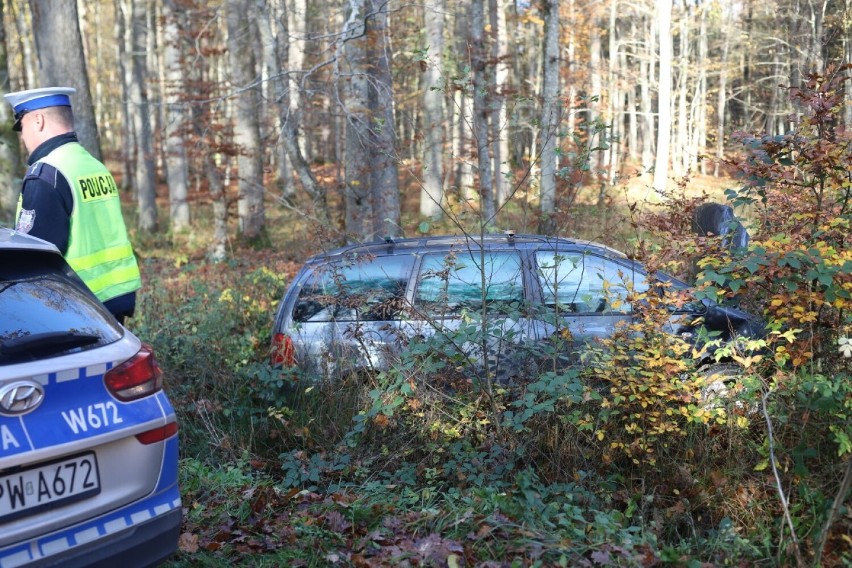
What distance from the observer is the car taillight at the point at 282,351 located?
20.4ft

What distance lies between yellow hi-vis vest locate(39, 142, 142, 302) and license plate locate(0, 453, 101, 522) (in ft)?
6.99

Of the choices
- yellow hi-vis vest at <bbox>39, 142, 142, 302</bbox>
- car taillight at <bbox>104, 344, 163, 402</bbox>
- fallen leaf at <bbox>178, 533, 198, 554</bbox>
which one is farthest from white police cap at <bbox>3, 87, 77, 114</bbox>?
fallen leaf at <bbox>178, 533, 198, 554</bbox>

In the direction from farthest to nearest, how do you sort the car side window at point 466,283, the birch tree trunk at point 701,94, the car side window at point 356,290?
1. the birch tree trunk at point 701,94
2. the car side window at point 356,290
3. the car side window at point 466,283

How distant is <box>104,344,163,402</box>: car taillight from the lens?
3137mm

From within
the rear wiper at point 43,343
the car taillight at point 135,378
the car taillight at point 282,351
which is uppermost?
the rear wiper at point 43,343

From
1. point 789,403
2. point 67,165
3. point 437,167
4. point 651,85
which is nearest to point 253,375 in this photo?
point 67,165

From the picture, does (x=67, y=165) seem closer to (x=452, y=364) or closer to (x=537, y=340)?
(x=452, y=364)

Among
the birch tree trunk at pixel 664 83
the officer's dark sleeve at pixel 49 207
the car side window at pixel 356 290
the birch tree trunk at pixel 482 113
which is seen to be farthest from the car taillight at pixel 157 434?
the birch tree trunk at pixel 664 83

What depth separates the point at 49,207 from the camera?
15.3 ft

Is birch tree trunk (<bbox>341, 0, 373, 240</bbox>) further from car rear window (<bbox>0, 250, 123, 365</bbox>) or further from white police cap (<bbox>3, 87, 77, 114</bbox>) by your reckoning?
car rear window (<bbox>0, 250, 123, 365</bbox>)

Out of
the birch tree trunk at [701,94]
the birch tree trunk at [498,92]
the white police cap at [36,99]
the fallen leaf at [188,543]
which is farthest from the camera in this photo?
the birch tree trunk at [701,94]

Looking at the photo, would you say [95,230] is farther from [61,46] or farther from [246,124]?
[246,124]

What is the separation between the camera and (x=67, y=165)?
15.7 ft

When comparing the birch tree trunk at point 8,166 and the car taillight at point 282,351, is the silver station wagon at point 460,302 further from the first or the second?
the birch tree trunk at point 8,166
